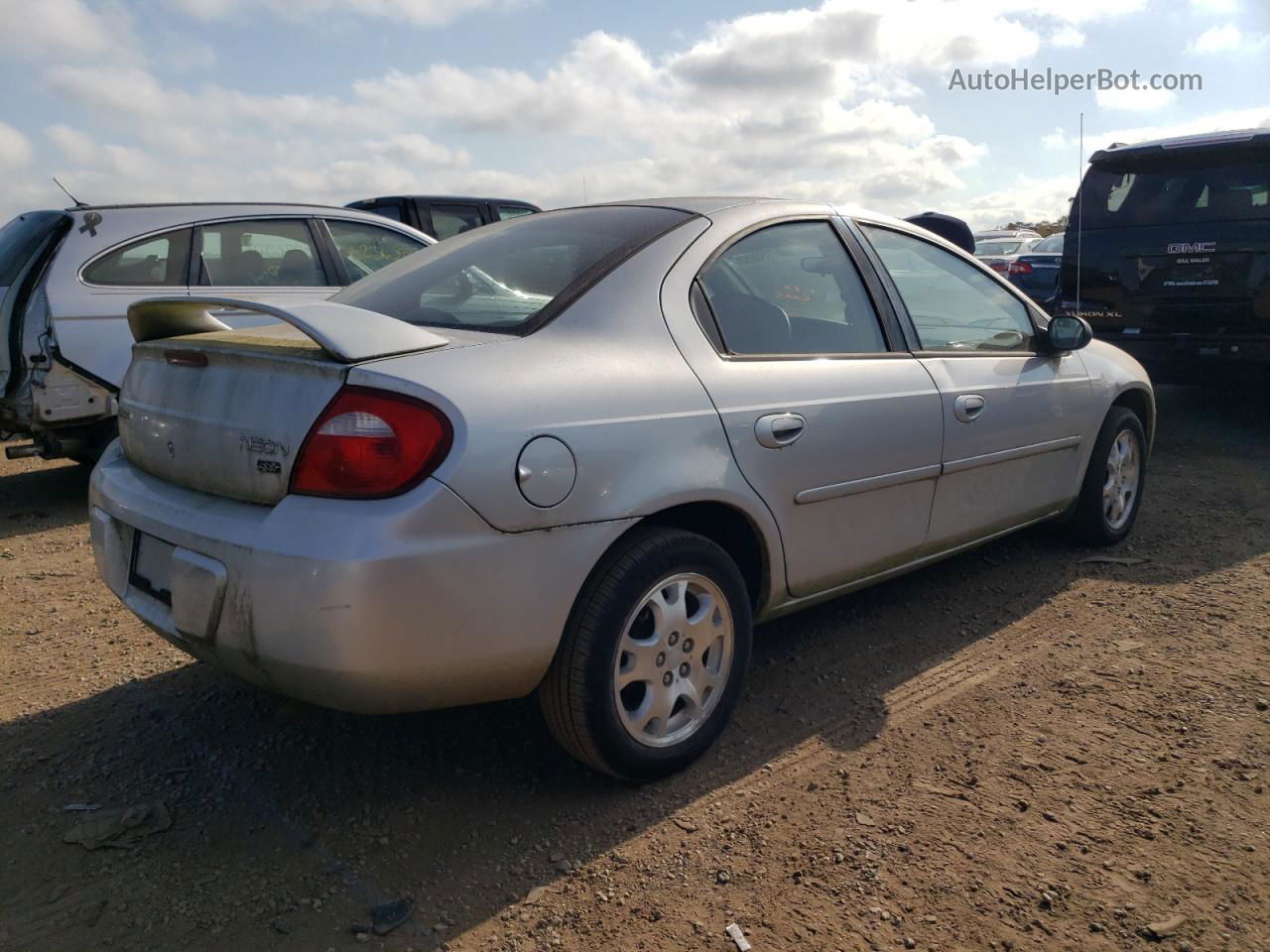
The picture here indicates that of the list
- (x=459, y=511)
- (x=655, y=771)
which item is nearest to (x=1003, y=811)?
(x=655, y=771)

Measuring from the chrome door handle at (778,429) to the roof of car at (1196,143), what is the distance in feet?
17.0

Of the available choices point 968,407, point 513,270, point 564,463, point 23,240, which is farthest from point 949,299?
point 23,240

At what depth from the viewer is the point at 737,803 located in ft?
8.54

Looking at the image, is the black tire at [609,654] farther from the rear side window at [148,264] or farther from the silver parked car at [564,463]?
the rear side window at [148,264]

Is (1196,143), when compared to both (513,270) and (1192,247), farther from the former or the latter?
(513,270)

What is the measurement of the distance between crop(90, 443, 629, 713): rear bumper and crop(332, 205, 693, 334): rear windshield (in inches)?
24.9

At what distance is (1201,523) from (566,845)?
4084 mm

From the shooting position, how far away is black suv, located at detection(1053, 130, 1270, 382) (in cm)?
636

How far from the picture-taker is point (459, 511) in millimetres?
2166

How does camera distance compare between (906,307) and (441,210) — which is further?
(441,210)

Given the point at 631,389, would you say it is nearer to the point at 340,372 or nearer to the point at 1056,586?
the point at 340,372

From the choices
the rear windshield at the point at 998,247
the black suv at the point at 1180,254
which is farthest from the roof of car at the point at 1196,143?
the rear windshield at the point at 998,247

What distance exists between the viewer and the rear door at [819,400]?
9.33 ft

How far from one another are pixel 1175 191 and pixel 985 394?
409 cm
